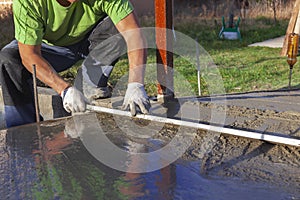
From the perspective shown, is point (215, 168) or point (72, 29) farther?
point (72, 29)

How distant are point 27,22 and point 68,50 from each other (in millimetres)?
794

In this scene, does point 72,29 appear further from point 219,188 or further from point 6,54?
point 219,188

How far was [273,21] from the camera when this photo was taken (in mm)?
12914

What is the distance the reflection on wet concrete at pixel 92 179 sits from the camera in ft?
5.55

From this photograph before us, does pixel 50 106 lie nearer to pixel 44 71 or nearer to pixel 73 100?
pixel 44 71

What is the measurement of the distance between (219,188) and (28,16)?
5.70ft

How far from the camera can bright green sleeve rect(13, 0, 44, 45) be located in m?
2.70

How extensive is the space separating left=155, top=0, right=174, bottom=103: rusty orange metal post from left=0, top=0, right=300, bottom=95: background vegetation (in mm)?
1813

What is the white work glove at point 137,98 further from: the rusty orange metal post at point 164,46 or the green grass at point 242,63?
the green grass at point 242,63

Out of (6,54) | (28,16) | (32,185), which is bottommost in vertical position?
(32,185)

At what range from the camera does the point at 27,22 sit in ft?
8.91

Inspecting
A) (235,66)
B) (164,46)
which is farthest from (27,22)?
(235,66)

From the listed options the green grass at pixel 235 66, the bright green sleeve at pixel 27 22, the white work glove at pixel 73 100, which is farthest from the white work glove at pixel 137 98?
the green grass at pixel 235 66

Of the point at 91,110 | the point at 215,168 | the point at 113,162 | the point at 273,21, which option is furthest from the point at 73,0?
the point at 273,21
